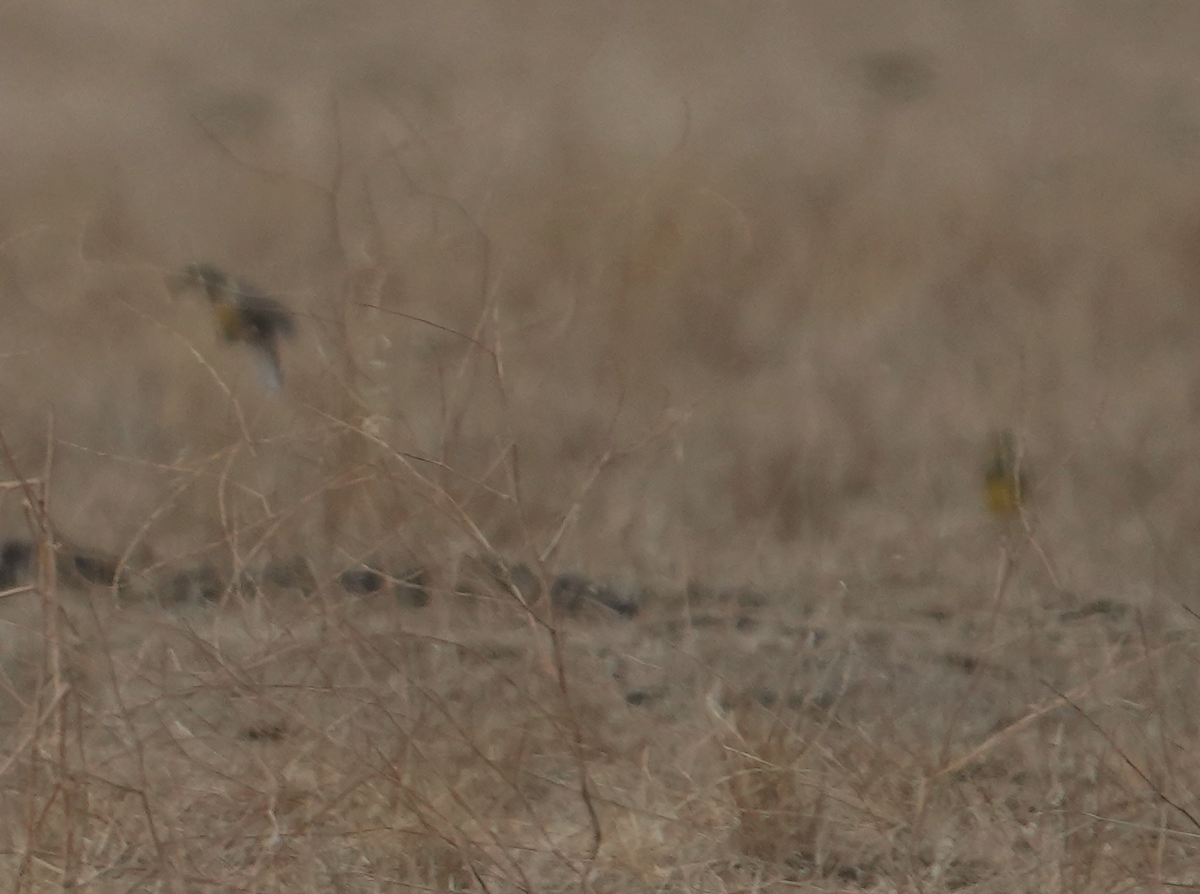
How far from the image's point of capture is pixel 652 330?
2.27 meters

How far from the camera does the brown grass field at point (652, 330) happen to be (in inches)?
78.4

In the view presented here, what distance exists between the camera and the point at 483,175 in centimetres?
235

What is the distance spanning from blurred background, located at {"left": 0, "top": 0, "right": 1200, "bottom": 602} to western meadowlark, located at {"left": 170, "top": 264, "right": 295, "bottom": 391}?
0.04 m

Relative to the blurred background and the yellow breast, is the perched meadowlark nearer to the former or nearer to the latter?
the blurred background

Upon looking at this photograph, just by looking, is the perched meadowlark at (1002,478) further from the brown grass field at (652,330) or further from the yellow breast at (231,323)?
the yellow breast at (231,323)

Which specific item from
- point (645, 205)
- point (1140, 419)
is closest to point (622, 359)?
point (645, 205)

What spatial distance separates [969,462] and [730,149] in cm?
77

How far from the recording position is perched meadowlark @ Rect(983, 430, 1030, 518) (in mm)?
2115

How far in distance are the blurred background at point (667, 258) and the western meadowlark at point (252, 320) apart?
0.04 m

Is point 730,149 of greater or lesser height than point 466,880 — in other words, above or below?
above

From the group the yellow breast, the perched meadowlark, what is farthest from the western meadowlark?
the perched meadowlark

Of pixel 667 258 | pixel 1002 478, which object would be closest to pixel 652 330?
pixel 667 258

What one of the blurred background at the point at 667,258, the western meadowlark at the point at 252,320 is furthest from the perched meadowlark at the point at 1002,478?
the western meadowlark at the point at 252,320

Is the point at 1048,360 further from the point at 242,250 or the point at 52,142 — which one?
the point at 52,142
